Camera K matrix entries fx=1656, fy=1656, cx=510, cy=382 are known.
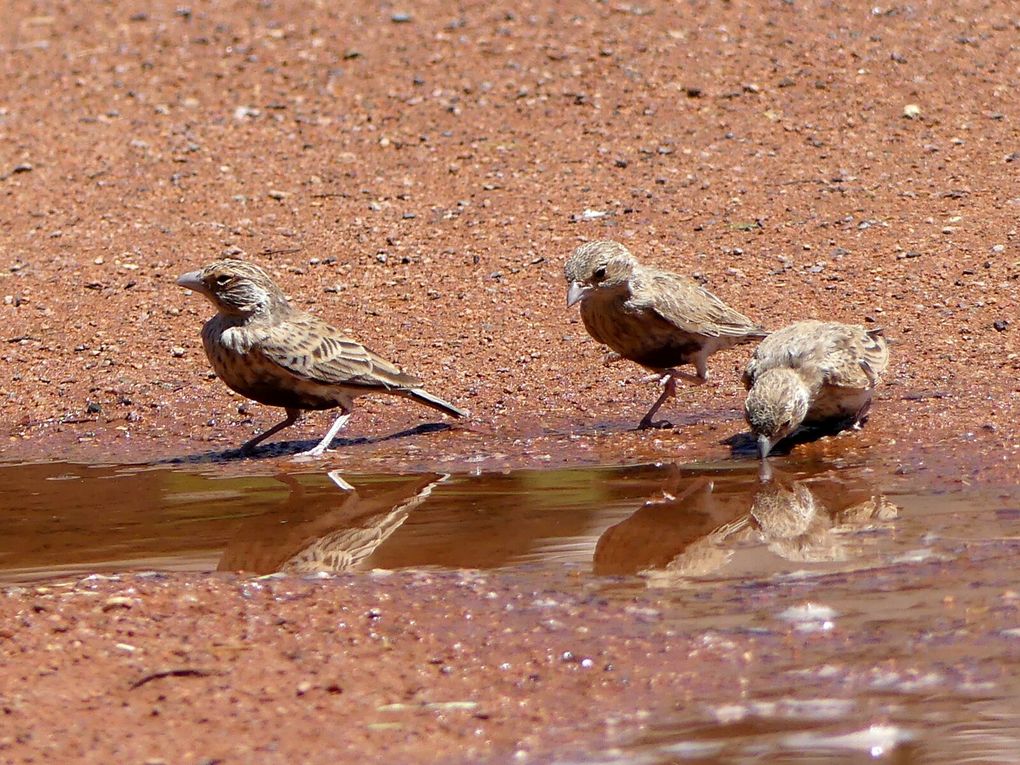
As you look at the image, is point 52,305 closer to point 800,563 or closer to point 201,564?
point 201,564

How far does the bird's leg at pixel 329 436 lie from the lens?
31.7ft

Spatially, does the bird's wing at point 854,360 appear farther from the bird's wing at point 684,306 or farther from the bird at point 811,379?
the bird's wing at point 684,306

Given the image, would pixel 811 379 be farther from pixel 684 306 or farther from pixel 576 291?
pixel 576 291

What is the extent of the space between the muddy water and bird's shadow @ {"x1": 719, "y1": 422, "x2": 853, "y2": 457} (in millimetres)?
282

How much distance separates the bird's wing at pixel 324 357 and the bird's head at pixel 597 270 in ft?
4.00

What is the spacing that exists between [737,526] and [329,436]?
3.08m

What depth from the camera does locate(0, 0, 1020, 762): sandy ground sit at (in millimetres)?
10391

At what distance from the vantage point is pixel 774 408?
861 centimetres

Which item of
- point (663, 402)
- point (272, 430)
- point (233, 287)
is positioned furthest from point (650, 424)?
point (233, 287)

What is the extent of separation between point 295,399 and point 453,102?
588 cm

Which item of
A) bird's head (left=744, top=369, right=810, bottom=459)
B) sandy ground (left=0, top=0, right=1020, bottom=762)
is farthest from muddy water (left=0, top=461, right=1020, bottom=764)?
sandy ground (left=0, top=0, right=1020, bottom=762)

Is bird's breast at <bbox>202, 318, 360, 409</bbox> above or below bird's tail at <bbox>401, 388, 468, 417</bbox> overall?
above

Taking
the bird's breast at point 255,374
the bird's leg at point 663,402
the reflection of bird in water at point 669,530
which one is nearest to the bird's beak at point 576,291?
the bird's leg at point 663,402

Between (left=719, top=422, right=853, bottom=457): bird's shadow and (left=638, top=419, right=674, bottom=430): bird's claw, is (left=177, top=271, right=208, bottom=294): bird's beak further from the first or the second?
(left=719, top=422, right=853, bottom=457): bird's shadow
